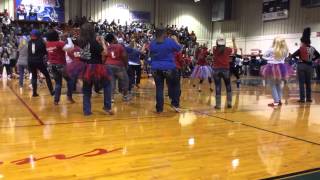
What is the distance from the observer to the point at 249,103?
27.8 feet

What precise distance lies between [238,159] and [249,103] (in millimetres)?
4788

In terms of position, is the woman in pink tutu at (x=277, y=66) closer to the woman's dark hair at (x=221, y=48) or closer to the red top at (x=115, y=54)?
the woman's dark hair at (x=221, y=48)

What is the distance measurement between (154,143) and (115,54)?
11.7 feet

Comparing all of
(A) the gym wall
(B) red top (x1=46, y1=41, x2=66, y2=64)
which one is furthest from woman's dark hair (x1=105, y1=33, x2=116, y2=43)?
(A) the gym wall

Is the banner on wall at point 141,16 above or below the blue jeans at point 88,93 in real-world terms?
above

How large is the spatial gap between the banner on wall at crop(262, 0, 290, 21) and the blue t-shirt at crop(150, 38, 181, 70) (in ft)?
58.5

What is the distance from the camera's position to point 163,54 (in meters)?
6.63

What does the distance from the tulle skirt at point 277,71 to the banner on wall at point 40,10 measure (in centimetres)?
1668

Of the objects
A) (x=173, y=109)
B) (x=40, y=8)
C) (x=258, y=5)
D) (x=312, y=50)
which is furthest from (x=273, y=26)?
(x=173, y=109)

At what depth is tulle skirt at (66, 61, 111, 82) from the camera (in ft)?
20.5

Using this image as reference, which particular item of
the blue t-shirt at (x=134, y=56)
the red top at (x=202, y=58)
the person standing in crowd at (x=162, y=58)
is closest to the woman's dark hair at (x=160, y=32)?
the person standing in crowd at (x=162, y=58)

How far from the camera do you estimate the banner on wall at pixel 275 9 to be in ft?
74.2

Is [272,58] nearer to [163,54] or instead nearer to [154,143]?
[163,54]

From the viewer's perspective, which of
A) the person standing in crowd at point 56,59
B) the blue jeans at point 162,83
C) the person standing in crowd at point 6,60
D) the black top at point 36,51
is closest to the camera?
the blue jeans at point 162,83
